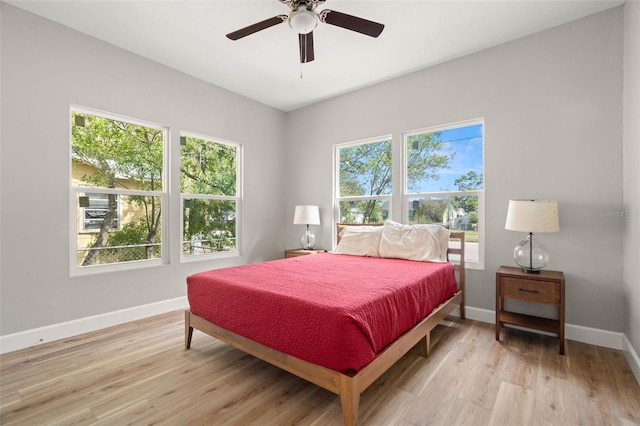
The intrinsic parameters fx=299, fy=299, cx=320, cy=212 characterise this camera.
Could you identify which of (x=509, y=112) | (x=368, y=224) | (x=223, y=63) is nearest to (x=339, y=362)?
(x=368, y=224)

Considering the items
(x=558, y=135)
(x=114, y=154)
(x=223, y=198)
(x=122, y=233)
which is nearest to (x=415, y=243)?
(x=558, y=135)

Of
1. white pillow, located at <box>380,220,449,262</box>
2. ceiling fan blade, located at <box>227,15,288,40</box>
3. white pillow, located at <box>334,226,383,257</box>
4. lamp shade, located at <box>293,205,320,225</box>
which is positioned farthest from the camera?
lamp shade, located at <box>293,205,320,225</box>

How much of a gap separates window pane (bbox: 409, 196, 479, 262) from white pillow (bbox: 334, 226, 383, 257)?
20.3 inches

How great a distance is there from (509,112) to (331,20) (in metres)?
2.06

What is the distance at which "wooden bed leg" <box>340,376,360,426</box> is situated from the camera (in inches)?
59.6

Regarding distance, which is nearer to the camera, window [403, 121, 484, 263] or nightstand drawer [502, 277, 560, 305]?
nightstand drawer [502, 277, 560, 305]

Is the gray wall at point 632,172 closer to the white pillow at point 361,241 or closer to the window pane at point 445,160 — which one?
the window pane at point 445,160

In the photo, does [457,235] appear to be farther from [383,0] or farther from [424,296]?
[383,0]

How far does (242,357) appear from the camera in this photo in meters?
2.38

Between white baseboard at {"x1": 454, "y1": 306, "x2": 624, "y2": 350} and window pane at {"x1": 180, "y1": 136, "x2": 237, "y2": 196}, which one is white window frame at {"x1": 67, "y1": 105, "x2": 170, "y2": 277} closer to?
window pane at {"x1": 180, "y1": 136, "x2": 237, "y2": 196}

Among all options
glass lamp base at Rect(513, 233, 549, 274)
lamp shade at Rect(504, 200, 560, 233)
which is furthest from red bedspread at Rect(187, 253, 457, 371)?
Answer: lamp shade at Rect(504, 200, 560, 233)

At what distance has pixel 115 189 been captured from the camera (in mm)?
3172

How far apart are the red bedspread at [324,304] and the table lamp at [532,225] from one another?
667 millimetres

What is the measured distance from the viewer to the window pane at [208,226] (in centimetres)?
379
